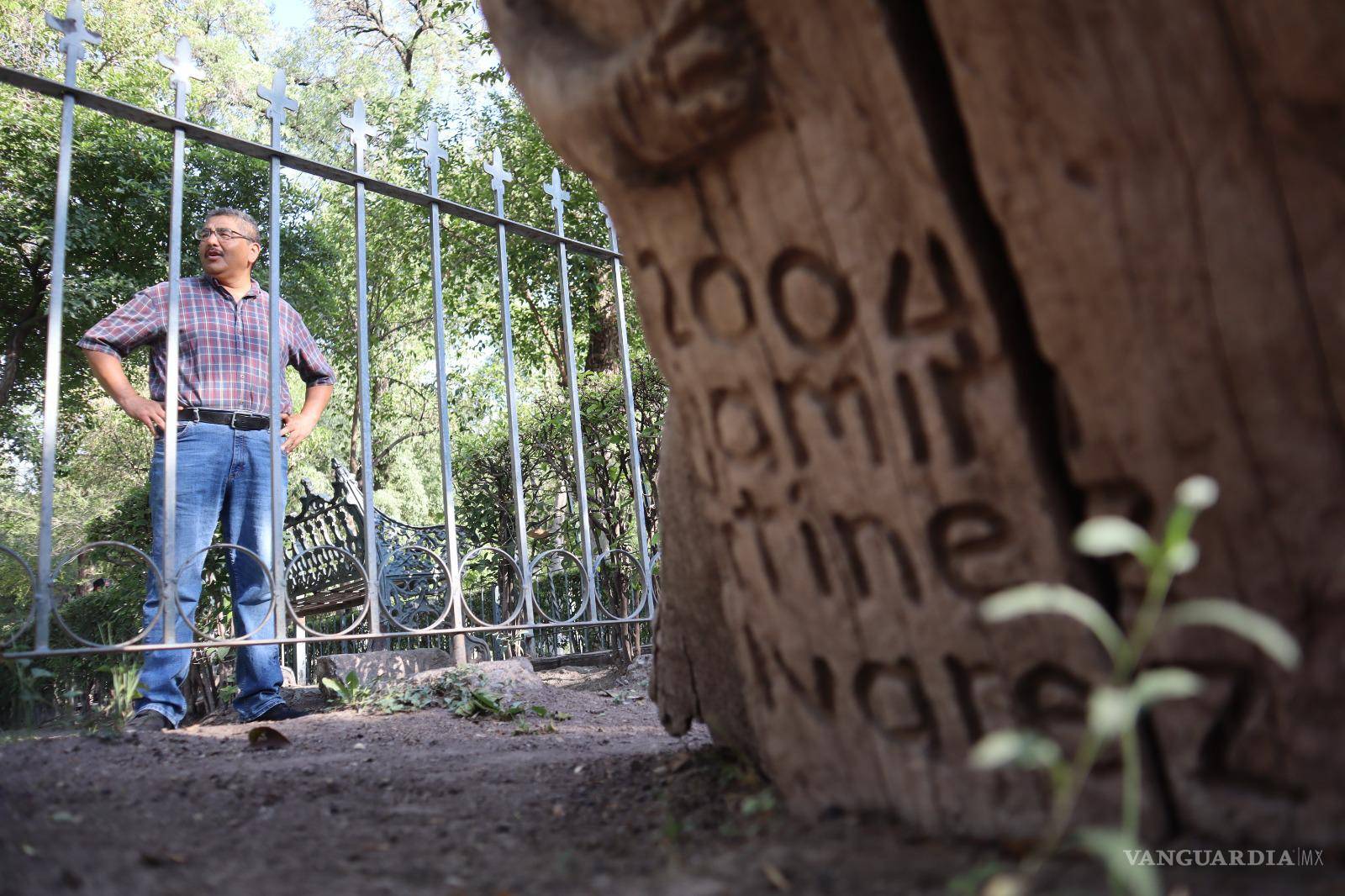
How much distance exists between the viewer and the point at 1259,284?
44.4 inches

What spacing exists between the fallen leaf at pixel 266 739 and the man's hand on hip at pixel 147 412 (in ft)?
4.31

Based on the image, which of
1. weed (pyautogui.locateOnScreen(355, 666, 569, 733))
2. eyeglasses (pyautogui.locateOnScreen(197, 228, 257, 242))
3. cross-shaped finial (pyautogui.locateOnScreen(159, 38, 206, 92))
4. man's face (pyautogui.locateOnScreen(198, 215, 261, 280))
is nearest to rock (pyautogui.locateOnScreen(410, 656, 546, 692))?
weed (pyautogui.locateOnScreen(355, 666, 569, 733))

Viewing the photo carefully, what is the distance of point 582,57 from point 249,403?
308cm

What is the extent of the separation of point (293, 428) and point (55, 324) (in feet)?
3.63

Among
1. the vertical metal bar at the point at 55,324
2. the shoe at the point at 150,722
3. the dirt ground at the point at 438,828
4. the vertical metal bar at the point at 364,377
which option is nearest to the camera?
the dirt ground at the point at 438,828

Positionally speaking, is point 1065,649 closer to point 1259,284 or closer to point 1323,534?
point 1323,534

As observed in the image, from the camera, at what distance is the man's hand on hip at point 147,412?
369 centimetres

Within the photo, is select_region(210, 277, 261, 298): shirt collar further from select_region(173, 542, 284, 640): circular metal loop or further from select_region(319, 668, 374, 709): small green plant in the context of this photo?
select_region(319, 668, 374, 709): small green plant

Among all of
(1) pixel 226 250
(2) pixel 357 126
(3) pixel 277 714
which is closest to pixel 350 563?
(3) pixel 277 714

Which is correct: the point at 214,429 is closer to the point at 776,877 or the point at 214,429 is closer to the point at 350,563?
the point at 350,563

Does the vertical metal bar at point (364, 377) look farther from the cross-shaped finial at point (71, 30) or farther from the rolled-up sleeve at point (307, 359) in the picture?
the cross-shaped finial at point (71, 30)

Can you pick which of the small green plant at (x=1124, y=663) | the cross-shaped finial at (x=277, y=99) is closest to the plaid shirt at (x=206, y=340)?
the cross-shaped finial at (x=277, y=99)

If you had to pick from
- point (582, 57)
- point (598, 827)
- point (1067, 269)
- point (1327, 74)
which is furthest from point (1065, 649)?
point (582, 57)

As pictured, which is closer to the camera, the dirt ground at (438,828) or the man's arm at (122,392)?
the dirt ground at (438,828)
